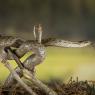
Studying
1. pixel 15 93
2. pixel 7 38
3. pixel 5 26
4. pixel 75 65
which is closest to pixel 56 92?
pixel 15 93

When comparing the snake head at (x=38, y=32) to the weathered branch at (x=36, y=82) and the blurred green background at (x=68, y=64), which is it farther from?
the blurred green background at (x=68, y=64)

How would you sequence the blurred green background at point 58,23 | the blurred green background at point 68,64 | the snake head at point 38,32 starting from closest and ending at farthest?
the snake head at point 38,32 → the blurred green background at point 68,64 → the blurred green background at point 58,23

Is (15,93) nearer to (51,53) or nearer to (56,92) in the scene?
(56,92)

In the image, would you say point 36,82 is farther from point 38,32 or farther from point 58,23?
point 58,23

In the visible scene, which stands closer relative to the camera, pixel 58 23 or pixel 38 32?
pixel 38 32

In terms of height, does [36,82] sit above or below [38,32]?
below

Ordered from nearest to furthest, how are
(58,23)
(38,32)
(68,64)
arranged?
(38,32) → (68,64) → (58,23)

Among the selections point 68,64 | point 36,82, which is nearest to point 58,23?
point 68,64

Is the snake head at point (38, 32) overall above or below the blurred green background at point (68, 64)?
above

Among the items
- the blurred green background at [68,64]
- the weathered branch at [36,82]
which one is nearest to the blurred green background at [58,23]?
the blurred green background at [68,64]
